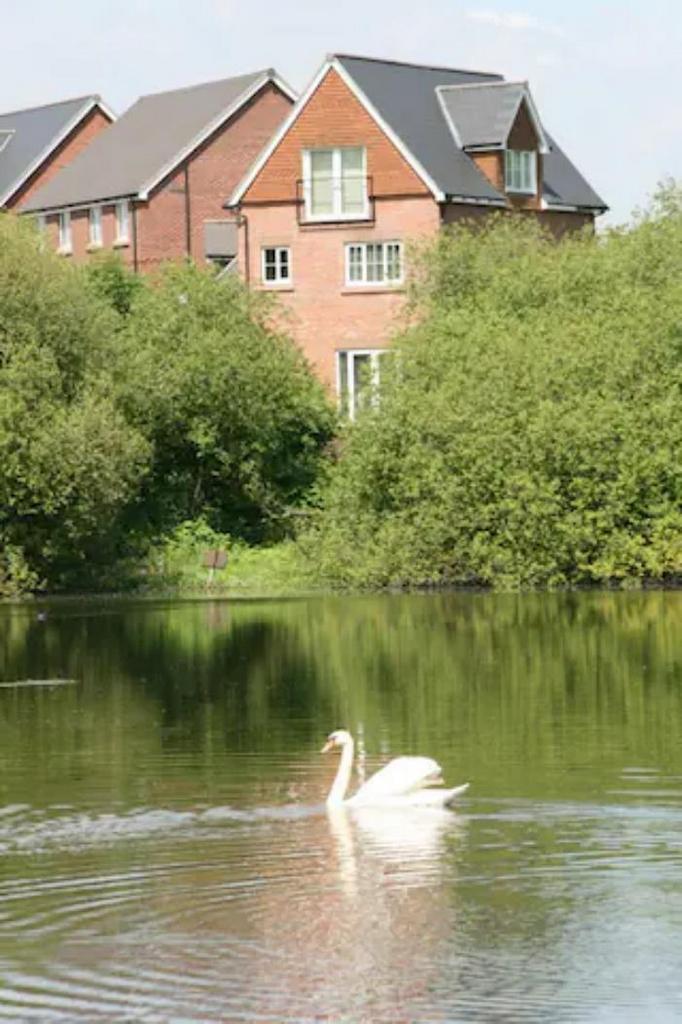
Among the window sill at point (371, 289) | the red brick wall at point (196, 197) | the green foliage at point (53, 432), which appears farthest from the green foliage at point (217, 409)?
the red brick wall at point (196, 197)

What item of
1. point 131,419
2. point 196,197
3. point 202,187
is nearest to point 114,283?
point 131,419

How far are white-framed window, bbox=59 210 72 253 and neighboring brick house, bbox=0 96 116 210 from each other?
15.8 ft

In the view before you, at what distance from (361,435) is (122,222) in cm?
2544

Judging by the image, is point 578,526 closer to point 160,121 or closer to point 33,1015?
point 160,121

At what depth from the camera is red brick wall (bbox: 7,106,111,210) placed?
9350 cm

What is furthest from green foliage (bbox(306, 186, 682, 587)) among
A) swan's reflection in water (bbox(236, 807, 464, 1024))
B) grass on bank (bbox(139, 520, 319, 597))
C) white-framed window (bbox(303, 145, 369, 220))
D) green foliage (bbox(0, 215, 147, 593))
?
swan's reflection in water (bbox(236, 807, 464, 1024))

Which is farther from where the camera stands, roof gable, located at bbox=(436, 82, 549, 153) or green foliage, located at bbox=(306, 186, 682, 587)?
roof gable, located at bbox=(436, 82, 549, 153)

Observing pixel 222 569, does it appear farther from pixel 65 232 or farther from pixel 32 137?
pixel 32 137

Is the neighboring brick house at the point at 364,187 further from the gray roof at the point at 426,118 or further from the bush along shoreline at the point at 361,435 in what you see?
the bush along shoreline at the point at 361,435

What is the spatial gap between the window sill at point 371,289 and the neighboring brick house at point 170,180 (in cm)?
1082

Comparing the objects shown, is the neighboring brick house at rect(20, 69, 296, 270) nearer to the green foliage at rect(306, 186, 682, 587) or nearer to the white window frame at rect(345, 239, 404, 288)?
the white window frame at rect(345, 239, 404, 288)

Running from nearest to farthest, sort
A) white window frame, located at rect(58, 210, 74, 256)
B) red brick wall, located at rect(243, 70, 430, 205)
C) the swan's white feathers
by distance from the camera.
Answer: the swan's white feathers
red brick wall, located at rect(243, 70, 430, 205)
white window frame, located at rect(58, 210, 74, 256)

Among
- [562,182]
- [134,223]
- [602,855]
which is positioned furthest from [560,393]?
[602,855]

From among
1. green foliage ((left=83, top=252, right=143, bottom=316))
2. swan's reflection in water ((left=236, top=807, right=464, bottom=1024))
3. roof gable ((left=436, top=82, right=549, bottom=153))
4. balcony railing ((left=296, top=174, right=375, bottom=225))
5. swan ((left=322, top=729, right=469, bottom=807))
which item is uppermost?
roof gable ((left=436, top=82, right=549, bottom=153))
